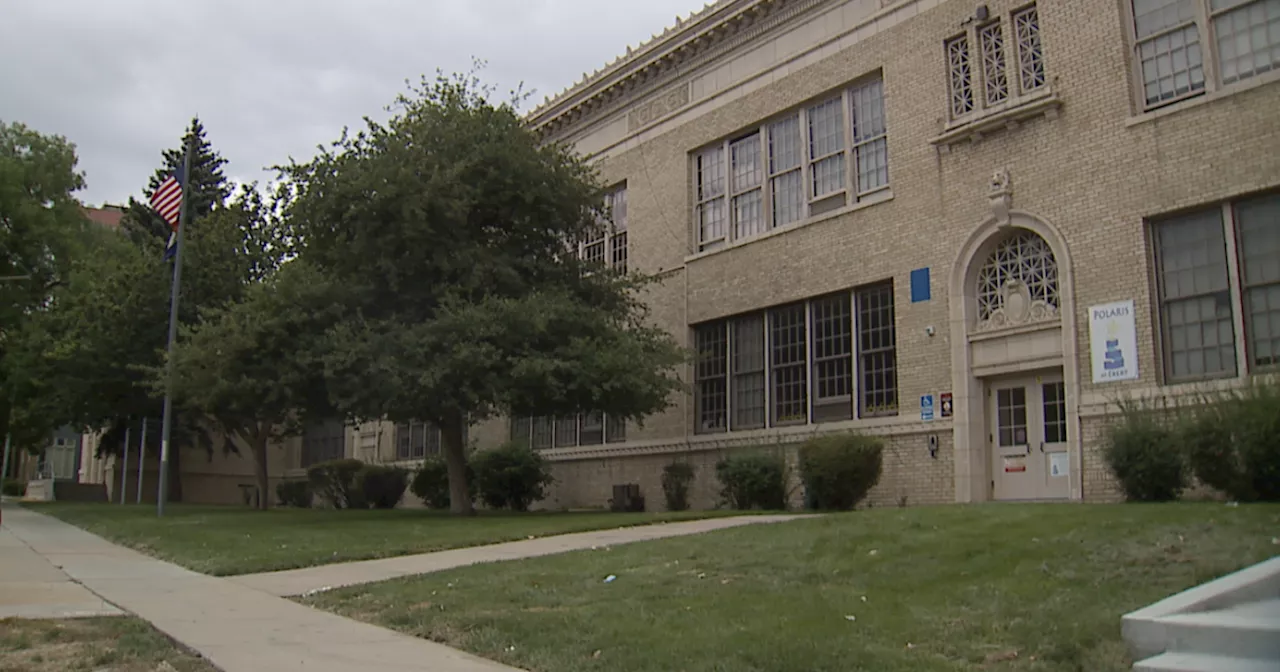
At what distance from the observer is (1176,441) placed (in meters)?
15.1

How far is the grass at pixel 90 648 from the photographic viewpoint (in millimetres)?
7871

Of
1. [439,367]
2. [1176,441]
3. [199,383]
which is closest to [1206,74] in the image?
[1176,441]

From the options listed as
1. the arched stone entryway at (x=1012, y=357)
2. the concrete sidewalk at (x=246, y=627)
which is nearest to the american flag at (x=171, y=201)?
the concrete sidewalk at (x=246, y=627)

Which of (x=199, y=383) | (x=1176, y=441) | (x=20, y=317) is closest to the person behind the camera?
(x=1176, y=441)

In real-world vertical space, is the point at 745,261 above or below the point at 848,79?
below

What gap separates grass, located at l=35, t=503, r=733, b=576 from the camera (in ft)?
50.5

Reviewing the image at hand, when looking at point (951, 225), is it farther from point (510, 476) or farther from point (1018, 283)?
point (510, 476)

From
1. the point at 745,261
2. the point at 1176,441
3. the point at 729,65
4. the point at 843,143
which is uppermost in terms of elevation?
the point at 729,65

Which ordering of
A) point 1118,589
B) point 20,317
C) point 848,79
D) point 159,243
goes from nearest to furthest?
1. point 1118,589
2. point 848,79
3. point 159,243
4. point 20,317

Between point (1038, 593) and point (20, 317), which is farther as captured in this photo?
point (20, 317)

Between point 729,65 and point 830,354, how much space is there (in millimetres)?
8260

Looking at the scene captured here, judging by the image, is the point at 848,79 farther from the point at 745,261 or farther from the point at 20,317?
the point at 20,317

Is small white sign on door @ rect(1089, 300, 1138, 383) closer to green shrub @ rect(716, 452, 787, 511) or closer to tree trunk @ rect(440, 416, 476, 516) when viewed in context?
green shrub @ rect(716, 452, 787, 511)

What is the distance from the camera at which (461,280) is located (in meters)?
22.8
